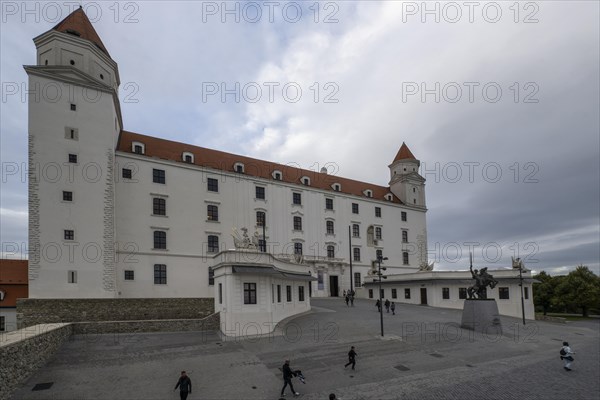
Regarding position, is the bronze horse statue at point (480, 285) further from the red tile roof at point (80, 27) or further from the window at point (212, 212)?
the red tile roof at point (80, 27)

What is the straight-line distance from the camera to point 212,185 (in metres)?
39.7

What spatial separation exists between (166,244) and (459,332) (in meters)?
26.9

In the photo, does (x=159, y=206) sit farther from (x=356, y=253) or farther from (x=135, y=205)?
(x=356, y=253)

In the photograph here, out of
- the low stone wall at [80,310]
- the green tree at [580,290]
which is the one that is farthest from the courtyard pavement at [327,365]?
the green tree at [580,290]

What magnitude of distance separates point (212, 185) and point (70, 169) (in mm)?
13620

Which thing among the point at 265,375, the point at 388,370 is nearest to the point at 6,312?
the point at 265,375

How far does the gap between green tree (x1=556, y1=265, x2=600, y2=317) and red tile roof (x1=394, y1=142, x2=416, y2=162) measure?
30199 mm

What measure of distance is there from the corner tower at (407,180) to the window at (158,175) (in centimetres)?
3788

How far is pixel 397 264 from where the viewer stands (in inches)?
2132

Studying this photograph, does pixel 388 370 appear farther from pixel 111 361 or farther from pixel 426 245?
pixel 426 245

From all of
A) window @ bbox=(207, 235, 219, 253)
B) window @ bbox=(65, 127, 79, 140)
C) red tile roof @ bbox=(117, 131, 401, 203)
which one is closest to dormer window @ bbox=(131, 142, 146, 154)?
red tile roof @ bbox=(117, 131, 401, 203)

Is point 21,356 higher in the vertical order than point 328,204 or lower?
lower

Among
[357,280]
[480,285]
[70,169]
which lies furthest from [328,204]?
[70,169]

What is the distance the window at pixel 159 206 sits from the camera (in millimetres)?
35484
